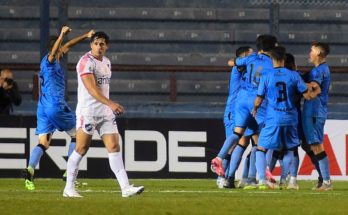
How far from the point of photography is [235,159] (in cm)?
1684

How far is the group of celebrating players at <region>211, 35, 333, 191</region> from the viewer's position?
637 inches

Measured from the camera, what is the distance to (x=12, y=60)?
24016mm

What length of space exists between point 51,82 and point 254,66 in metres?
2.82

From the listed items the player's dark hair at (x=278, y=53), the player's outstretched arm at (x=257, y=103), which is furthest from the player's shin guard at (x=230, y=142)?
the player's dark hair at (x=278, y=53)

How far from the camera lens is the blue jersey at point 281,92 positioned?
16109 mm

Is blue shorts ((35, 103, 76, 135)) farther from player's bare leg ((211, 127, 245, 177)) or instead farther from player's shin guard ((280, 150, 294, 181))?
player's shin guard ((280, 150, 294, 181))

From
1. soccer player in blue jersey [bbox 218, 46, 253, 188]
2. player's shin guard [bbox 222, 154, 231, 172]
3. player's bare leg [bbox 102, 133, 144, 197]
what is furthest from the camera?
player's shin guard [bbox 222, 154, 231, 172]

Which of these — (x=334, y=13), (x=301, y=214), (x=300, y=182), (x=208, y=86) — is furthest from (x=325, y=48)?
(x=334, y=13)

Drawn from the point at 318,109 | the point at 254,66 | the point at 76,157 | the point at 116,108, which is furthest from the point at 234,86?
the point at 116,108

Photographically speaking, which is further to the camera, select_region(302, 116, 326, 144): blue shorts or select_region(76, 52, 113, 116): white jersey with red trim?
select_region(302, 116, 326, 144): blue shorts

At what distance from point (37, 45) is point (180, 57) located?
280 centimetres

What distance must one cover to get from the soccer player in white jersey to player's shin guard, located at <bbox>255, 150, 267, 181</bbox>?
9.63ft

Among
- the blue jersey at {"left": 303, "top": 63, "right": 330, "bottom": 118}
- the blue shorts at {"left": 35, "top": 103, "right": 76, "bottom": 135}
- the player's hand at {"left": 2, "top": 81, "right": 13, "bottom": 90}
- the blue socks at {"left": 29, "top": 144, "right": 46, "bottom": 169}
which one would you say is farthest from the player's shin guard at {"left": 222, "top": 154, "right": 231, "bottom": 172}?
the player's hand at {"left": 2, "top": 81, "right": 13, "bottom": 90}

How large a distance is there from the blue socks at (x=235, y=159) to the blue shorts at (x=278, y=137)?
0.60 m
